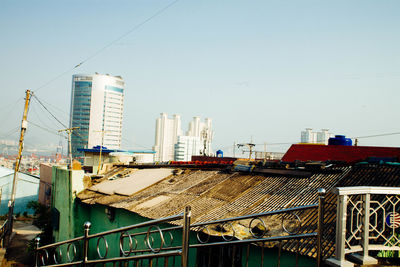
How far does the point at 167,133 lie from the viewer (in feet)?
539

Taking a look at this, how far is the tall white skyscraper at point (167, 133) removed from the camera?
162625 mm

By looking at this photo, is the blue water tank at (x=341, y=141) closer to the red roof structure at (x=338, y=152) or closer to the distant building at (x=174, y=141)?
the red roof structure at (x=338, y=152)

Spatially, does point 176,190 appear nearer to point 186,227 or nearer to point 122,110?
point 186,227

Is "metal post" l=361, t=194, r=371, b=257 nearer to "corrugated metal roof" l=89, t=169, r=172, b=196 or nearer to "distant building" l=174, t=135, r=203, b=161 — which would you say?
"corrugated metal roof" l=89, t=169, r=172, b=196

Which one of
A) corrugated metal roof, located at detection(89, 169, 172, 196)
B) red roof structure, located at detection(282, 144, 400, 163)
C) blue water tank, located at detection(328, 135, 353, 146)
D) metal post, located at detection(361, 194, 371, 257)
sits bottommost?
corrugated metal roof, located at detection(89, 169, 172, 196)

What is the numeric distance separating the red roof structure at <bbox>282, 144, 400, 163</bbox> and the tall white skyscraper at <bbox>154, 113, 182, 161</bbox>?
475 ft

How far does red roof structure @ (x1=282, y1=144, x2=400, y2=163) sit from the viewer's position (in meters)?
14.1

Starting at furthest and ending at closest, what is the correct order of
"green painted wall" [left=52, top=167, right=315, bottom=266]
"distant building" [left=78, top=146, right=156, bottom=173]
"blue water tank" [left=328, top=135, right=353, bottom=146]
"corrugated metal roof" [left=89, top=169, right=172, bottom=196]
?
"distant building" [left=78, top=146, right=156, bottom=173], "blue water tank" [left=328, top=135, right=353, bottom=146], "corrugated metal roof" [left=89, top=169, right=172, bottom=196], "green painted wall" [left=52, top=167, right=315, bottom=266]

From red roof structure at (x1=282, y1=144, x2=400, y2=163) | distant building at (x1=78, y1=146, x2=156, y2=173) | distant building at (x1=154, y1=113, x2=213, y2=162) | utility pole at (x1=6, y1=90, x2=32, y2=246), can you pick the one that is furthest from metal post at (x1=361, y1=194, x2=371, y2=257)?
distant building at (x1=154, y1=113, x2=213, y2=162)

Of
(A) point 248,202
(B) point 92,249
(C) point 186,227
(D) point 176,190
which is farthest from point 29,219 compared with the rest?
(C) point 186,227

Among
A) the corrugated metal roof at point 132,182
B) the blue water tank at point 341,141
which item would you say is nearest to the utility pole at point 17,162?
the corrugated metal roof at point 132,182

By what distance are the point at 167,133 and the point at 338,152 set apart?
151 metres

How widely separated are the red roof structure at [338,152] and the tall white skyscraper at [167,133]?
145 m

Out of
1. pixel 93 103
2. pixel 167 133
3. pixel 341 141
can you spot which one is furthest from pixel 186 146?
pixel 341 141
